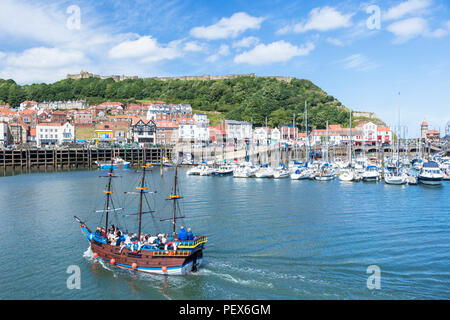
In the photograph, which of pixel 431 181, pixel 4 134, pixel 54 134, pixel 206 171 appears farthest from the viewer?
pixel 54 134

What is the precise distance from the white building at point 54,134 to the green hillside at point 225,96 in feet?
174

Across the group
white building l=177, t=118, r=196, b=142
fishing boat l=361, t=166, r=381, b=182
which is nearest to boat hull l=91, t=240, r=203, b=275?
fishing boat l=361, t=166, r=381, b=182

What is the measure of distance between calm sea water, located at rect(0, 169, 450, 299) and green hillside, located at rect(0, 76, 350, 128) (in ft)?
332

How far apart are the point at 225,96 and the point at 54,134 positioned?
8067cm

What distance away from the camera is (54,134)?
120438 mm

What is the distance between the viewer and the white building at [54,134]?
11844 centimetres

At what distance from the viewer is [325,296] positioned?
1928 centimetres

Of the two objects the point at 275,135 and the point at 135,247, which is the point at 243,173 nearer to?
the point at 135,247

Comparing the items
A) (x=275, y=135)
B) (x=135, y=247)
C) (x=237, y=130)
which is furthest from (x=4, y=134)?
(x=135, y=247)

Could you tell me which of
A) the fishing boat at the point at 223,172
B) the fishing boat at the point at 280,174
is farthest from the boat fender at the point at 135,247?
the fishing boat at the point at 223,172

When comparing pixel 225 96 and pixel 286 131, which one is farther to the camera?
pixel 225 96

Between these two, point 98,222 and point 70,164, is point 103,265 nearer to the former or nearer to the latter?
point 98,222
